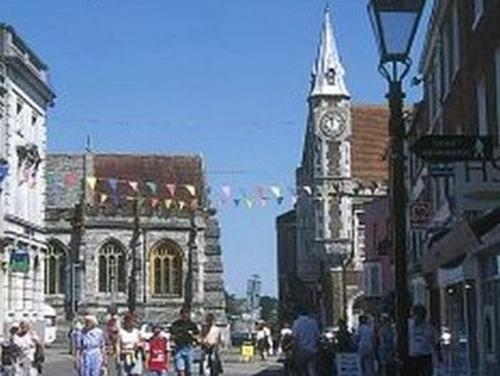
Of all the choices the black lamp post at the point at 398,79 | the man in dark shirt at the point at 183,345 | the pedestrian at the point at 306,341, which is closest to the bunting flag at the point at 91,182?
the man in dark shirt at the point at 183,345

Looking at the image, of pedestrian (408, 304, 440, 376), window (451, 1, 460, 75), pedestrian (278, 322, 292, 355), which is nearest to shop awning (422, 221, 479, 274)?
pedestrian (408, 304, 440, 376)

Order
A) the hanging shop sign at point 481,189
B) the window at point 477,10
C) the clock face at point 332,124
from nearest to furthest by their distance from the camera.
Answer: the hanging shop sign at point 481,189 < the window at point 477,10 < the clock face at point 332,124

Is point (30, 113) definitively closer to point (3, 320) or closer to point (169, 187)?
point (3, 320)

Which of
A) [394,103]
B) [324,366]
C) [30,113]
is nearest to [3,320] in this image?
[30,113]

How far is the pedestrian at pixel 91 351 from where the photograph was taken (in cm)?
1895

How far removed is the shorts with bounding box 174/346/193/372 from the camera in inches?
832

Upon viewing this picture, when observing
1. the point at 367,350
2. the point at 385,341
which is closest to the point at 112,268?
the point at 367,350

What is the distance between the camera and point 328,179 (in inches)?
3056

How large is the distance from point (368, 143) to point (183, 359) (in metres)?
58.2

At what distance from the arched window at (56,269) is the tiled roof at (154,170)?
5.88m

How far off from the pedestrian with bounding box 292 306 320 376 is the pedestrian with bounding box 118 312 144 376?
3.38m

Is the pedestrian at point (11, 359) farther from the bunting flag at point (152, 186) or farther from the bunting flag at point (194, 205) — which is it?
the bunting flag at point (152, 186)

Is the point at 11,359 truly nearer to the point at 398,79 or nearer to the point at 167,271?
the point at 398,79

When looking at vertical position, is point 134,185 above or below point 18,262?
above
